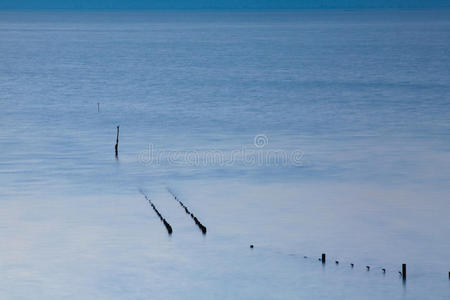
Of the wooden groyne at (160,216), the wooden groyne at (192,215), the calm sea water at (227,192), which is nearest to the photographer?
the calm sea water at (227,192)

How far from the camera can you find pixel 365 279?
20531mm

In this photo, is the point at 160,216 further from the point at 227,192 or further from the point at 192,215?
the point at 227,192

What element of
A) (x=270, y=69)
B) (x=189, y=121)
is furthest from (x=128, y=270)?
(x=270, y=69)

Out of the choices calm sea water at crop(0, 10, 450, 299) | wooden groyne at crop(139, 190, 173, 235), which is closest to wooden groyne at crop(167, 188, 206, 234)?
calm sea water at crop(0, 10, 450, 299)

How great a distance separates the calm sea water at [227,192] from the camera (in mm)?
20875

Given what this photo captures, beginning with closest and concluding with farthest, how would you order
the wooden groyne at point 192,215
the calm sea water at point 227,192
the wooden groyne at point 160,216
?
the calm sea water at point 227,192
the wooden groyne at point 160,216
the wooden groyne at point 192,215

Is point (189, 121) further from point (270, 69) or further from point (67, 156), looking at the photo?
point (270, 69)

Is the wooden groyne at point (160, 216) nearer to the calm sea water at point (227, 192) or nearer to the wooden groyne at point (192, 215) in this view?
the calm sea water at point (227, 192)

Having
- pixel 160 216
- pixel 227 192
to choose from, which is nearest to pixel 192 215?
pixel 160 216

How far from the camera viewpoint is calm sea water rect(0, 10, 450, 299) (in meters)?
20.9

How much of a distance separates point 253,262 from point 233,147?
57.4 ft

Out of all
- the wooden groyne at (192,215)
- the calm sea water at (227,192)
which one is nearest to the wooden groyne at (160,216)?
the calm sea water at (227,192)

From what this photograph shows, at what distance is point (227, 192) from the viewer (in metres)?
30.0

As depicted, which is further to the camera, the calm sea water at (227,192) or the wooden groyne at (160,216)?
the wooden groyne at (160,216)
